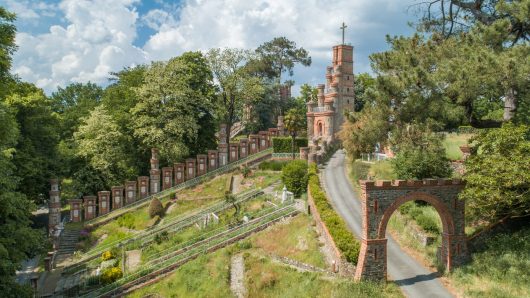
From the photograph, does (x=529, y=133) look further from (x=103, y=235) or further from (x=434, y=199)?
(x=103, y=235)

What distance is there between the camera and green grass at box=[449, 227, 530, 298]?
52.9 ft

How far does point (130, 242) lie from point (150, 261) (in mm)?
4722

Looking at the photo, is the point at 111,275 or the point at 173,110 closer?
the point at 111,275

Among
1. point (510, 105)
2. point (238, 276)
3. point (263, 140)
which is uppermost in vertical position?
point (510, 105)

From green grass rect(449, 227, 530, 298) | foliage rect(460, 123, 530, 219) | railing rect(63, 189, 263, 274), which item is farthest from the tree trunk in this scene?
railing rect(63, 189, 263, 274)

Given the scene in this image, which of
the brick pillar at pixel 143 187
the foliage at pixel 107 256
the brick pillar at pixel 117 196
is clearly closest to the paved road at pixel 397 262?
the foliage at pixel 107 256

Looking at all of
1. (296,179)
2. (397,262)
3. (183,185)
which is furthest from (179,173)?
(397,262)

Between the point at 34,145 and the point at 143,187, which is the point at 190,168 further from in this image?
the point at 34,145

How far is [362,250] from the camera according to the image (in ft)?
59.8

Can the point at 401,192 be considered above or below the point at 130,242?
above

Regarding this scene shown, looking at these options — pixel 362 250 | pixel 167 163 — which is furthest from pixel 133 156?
pixel 362 250

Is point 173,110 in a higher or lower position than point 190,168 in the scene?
higher

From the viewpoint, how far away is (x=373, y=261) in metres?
18.0

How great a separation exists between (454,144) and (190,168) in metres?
22.2
